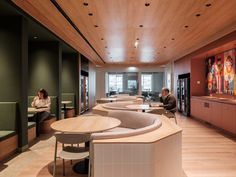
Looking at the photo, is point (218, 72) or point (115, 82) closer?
point (218, 72)

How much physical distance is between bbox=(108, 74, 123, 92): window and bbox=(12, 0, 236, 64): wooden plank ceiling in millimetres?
10990

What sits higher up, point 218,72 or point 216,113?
point 218,72

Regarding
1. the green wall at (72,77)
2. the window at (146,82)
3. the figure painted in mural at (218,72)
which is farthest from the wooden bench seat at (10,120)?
the window at (146,82)

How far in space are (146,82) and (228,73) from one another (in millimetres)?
10970

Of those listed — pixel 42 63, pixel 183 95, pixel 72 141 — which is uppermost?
pixel 42 63

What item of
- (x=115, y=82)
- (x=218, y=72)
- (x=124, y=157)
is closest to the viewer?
(x=124, y=157)

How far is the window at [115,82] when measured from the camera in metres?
18.7

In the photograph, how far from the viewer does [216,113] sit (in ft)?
22.8

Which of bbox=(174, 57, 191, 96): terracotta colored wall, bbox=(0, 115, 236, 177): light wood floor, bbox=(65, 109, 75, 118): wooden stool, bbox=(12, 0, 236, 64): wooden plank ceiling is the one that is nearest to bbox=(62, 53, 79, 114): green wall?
bbox=(65, 109, 75, 118): wooden stool

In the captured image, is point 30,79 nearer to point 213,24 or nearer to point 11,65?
point 11,65

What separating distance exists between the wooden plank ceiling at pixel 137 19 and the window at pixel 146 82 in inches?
410

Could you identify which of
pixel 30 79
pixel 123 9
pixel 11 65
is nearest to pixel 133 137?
pixel 123 9

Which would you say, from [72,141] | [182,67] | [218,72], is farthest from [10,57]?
[182,67]

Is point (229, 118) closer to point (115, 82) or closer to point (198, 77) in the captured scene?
point (198, 77)
